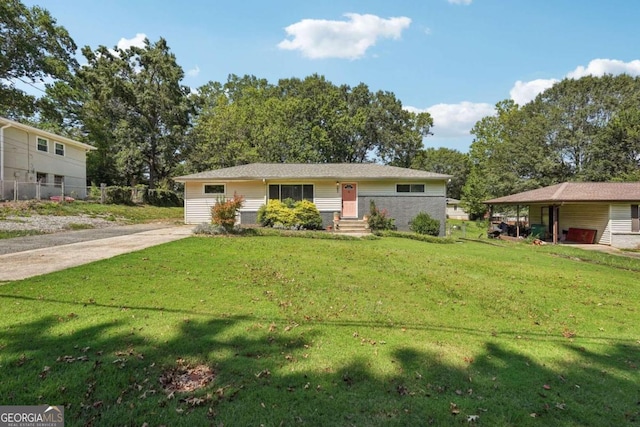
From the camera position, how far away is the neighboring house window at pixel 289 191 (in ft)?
60.1

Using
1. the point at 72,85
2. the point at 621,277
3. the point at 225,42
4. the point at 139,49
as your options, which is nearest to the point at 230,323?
the point at 621,277

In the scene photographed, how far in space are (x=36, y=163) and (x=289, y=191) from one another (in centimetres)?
1633

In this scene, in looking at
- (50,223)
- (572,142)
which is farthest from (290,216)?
(572,142)

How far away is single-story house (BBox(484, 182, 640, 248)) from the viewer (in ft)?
57.0

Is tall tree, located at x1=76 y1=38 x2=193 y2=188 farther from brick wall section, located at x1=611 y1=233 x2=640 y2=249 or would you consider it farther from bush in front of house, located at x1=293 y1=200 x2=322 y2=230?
brick wall section, located at x1=611 y1=233 x2=640 y2=249

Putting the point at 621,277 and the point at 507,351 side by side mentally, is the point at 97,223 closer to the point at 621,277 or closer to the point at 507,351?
the point at 507,351

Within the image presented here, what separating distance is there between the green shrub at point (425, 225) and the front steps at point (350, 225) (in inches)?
98.5

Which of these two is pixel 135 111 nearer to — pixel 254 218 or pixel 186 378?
pixel 254 218

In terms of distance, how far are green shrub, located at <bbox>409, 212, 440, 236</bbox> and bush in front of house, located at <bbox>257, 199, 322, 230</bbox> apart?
4.97 meters

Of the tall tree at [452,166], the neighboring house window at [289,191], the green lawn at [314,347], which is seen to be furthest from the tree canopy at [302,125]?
the green lawn at [314,347]

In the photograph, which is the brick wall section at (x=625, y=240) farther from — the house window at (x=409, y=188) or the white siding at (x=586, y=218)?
the house window at (x=409, y=188)

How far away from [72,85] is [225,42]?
20705 mm

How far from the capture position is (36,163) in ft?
67.5

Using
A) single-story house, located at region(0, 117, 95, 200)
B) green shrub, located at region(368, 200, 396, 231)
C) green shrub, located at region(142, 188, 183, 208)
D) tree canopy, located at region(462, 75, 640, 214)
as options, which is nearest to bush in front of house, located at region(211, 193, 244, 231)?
green shrub, located at region(368, 200, 396, 231)
